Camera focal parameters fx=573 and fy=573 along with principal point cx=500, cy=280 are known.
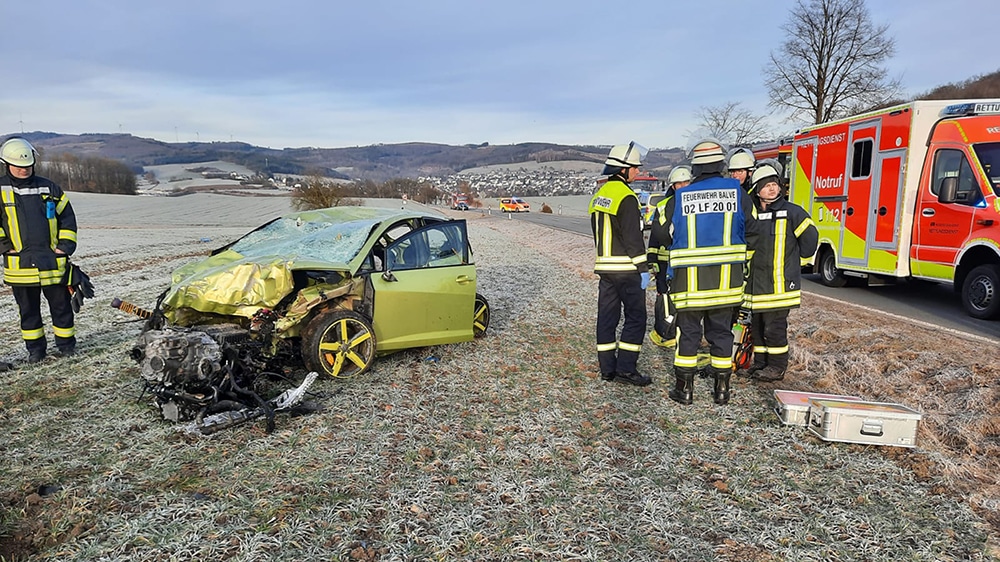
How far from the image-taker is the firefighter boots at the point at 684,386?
4570mm

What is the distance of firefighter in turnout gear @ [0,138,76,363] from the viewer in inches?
210

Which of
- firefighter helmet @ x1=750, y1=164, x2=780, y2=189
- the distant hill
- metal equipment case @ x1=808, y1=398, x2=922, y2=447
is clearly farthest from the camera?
the distant hill

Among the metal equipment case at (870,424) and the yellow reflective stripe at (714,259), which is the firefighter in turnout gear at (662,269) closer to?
the yellow reflective stripe at (714,259)

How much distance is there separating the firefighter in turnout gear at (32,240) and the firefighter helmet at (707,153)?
5552 mm

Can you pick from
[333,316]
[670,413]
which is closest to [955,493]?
[670,413]

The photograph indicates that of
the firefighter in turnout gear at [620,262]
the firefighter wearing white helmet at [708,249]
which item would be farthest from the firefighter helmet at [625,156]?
the firefighter wearing white helmet at [708,249]

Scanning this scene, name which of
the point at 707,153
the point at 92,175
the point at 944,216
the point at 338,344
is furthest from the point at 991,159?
the point at 92,175

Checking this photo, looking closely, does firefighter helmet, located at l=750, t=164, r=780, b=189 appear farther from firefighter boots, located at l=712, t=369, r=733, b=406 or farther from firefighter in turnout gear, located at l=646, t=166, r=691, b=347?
firefighter boots, located at l=712, t=369, r=733, b=406

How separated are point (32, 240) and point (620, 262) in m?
5.47

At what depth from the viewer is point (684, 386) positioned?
15.3 ft

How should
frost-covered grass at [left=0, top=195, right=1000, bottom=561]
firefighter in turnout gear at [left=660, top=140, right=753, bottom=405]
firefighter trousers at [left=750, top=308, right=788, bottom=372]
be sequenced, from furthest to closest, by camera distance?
firefighter trousers at [left=750, top=308, right=788, bottom=372]
firefighter in turnout gear at [left=660, top=140, right=753, bottom=405]
frost-covered grass at [left=0, top=195, right=1000, bottom=561]

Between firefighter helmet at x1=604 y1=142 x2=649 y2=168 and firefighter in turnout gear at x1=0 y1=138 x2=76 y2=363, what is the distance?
16.3 feet

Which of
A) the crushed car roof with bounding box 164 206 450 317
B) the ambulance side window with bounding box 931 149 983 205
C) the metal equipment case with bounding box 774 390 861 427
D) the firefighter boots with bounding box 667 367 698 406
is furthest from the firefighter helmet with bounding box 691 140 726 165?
the ambulance side window with bounding box 931 149 983 205

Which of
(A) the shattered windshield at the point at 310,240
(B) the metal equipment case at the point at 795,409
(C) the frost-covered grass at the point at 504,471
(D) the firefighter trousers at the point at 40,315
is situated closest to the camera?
(C) the frost-covered grass at the point at 504,471
